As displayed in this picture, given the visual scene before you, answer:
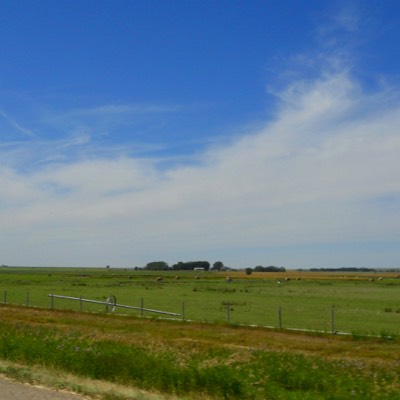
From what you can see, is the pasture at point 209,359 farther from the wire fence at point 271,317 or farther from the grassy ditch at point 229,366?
the wire fence at point 271,317

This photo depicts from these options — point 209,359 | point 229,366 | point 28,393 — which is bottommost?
point 209,359

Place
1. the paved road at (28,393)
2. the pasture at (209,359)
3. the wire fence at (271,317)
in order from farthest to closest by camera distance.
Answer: the wire fence at (271,317)
the pasture at (209,359)
the paved road at (28,393)

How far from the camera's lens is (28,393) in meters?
11.3

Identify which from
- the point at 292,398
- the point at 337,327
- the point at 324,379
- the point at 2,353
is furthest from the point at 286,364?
the point at 337,327

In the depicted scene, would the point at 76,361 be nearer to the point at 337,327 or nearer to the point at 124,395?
the point at 124,395

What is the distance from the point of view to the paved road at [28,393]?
10828 millimetres

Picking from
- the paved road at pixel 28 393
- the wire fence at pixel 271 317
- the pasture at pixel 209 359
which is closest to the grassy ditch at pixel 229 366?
the pasture at pixel 209 359

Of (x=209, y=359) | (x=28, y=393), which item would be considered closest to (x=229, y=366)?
(x=209, y=359)

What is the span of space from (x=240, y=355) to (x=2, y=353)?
24.2 ft

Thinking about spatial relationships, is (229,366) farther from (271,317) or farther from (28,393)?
(271,317)

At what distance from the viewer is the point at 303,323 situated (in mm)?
34344

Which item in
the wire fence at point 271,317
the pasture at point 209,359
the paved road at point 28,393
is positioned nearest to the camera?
the paved road at point 28,393

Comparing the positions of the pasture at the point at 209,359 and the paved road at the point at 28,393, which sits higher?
the paved road at the point at 28,393

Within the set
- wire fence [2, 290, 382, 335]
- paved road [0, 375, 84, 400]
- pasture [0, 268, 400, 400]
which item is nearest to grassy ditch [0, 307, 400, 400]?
pasture [0, 268, 400, 400]
